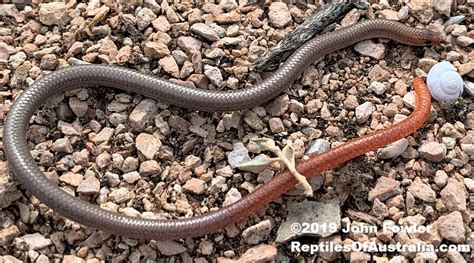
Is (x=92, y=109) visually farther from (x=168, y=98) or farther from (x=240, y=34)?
(x=240, y=34)

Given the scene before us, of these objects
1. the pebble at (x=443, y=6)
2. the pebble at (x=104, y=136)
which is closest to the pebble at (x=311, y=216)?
the pebble at (x=104, y=136)

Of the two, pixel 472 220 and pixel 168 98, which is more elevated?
pixel 168 98

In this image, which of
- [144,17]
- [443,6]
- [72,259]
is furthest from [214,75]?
[443,6]

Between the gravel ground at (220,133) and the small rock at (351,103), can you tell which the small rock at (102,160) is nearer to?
the gravel ground at (220,133)

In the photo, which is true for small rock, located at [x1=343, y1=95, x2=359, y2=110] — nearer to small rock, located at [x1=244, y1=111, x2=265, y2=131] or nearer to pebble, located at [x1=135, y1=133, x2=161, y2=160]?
small rock, located at [x1=244, y1=111, x2=265, y2=131]

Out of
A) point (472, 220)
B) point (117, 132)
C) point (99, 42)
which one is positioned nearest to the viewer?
point (472, 220)

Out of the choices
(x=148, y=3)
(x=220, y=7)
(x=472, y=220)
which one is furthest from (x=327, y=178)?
(x=148, y=3)

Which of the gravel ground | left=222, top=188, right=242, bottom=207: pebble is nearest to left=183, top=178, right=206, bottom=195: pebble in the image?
the gravel ground
